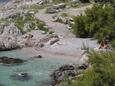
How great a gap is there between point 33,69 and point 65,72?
424 cm

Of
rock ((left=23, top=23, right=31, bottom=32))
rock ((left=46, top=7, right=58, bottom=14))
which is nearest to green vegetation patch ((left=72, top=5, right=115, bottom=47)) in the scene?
rock ((left=23, top=23, right=31, bottom=32))

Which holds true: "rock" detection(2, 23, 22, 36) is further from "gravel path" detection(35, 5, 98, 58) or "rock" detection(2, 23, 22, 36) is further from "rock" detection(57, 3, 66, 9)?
"rock" detection(57, 3, 66, 9)

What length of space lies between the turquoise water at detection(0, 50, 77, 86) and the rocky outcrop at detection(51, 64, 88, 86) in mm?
518

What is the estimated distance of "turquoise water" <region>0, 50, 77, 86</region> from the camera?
29.6 metres

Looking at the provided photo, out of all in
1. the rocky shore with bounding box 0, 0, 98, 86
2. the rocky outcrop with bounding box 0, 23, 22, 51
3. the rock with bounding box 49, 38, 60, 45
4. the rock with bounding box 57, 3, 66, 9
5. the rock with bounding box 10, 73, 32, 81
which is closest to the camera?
the rock with bounding box 10, 73, 32, 81

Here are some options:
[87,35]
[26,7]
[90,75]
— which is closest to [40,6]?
[26,7]

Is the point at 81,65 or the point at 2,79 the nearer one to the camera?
the point at 2,79

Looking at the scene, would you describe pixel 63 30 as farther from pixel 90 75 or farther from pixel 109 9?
pixel 90 75

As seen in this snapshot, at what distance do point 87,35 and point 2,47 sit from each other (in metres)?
9.23

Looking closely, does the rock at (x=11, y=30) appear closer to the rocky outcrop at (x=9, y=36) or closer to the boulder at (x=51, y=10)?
the rocky outcrop at (x=9, y=36)

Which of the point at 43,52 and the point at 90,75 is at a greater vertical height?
the point at 90,75

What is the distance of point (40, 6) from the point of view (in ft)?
189

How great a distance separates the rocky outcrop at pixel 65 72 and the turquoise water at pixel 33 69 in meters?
0.52

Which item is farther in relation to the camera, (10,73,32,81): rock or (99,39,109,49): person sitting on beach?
(99,39,109,49): person sitting on beach
